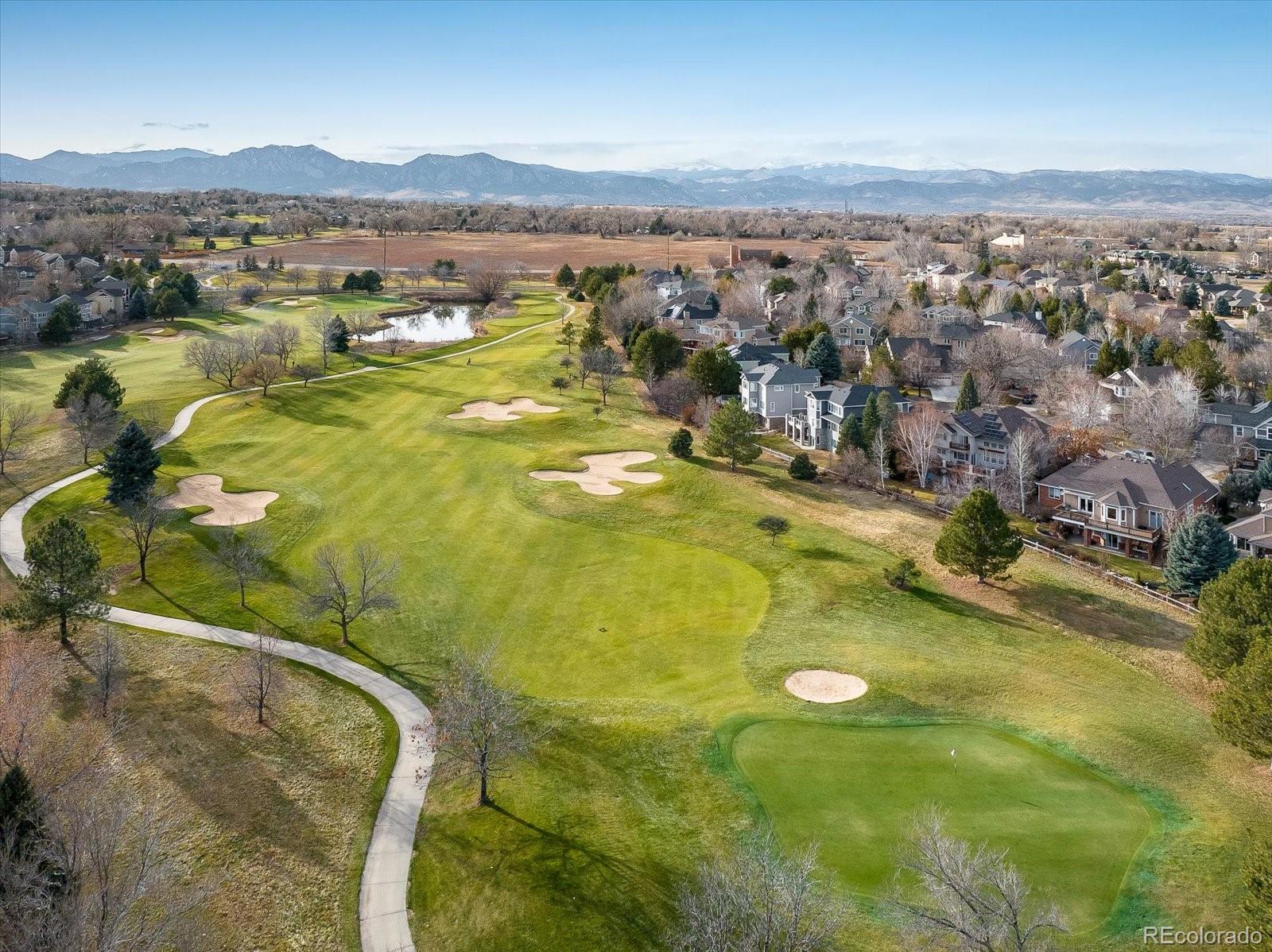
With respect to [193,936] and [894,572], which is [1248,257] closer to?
[894,572]

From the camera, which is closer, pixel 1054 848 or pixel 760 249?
pixel 1054 848

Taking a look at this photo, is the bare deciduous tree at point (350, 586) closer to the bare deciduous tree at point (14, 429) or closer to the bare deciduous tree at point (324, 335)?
the bare deciduous tree at point (14, 429)

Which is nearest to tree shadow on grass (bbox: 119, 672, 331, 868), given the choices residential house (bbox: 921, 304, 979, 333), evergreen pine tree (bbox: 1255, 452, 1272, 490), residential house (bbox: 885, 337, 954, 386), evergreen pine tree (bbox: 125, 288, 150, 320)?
evergreen pine tree (bbox: 1255, 452, 1272, 490)

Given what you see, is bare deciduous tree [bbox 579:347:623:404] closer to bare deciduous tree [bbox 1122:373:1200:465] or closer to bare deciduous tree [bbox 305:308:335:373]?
bare deciduous tree [bbox 305:308:335:373]

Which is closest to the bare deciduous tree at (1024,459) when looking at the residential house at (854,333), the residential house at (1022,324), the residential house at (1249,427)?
the residential house at (1249,427)

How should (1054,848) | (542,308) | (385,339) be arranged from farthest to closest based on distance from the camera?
(542,308), (385,339), (1054,848)

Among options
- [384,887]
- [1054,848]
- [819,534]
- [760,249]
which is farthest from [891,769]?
[760,249]

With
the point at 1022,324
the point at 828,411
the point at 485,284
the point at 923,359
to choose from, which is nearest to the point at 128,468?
the point at 828,411
